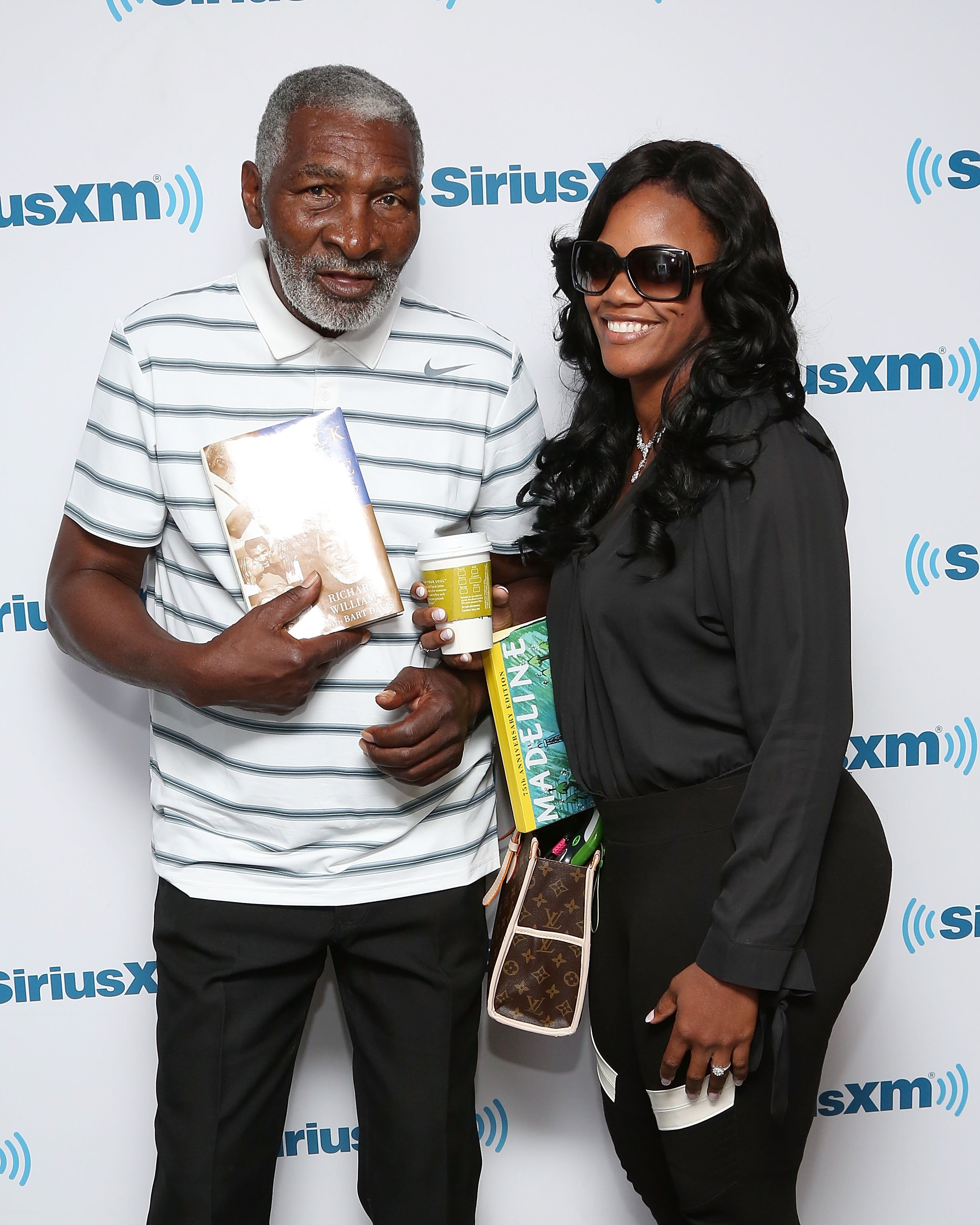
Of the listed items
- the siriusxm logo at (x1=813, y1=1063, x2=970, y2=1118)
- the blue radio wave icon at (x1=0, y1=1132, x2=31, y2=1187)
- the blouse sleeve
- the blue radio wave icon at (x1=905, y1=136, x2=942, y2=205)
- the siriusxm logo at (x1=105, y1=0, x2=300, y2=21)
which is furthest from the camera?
the siriusxm logo at (x1=813, y1=1063, x2=970, y2=1118)

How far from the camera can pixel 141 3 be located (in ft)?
5.44

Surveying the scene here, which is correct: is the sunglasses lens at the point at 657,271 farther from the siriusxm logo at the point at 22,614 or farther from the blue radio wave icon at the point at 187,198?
the siriusxm logo at the point at 22,614

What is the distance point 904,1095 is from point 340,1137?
1076mm

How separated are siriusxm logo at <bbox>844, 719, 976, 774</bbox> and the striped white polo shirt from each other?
842mm

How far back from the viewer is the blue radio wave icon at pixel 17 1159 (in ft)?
6.16

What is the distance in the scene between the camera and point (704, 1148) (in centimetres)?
130

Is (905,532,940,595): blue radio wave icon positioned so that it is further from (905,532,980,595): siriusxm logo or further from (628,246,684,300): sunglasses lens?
(628,246,684,300): sunglasses lens

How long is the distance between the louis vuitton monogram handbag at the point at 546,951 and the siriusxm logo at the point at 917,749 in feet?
2.14

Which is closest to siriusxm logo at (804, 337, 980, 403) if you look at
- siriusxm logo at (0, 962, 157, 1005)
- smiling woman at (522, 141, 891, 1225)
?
smiling woman at (522, 141, 891, 1225)

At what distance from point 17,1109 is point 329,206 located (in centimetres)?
165

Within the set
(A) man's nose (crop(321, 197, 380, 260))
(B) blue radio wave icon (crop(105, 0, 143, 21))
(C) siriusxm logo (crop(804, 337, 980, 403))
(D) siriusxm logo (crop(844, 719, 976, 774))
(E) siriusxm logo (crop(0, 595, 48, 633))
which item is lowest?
(D) siriusxm logo (crop(844, 719, 976, 774))

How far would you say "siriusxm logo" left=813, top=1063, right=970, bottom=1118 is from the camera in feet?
6.53

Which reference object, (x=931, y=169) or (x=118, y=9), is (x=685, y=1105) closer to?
(x=931, y=169)

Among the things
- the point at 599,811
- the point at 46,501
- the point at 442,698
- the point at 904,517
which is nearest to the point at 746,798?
the point at 599,811
